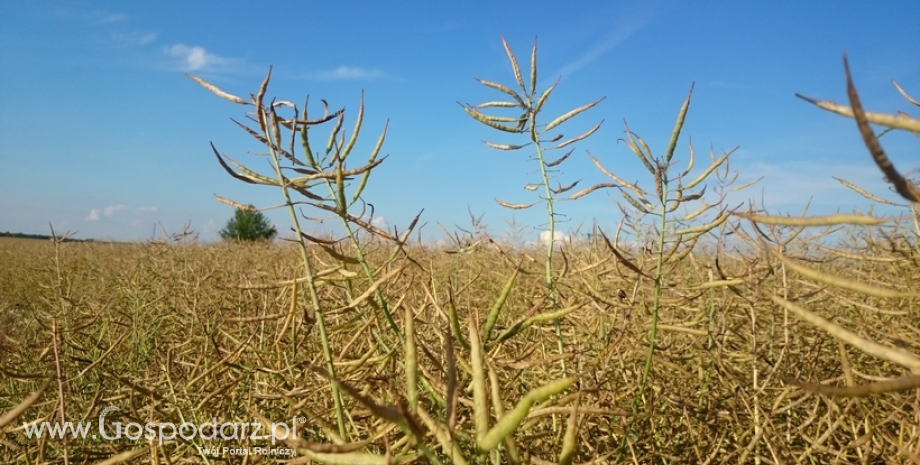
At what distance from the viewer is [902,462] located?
98 cm

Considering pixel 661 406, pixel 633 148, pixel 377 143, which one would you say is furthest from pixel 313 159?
pixel 661 406

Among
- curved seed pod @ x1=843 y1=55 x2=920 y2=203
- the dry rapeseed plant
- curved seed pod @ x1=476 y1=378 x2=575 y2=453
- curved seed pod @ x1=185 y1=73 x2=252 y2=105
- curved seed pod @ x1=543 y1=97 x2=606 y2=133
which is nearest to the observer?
curved seed pod @ x1=843 y1=55 x2=920 y2=203

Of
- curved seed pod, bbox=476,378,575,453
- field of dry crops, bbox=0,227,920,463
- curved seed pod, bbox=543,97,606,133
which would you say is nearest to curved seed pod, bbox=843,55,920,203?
curved seed pod, bbox=476,378,575,453

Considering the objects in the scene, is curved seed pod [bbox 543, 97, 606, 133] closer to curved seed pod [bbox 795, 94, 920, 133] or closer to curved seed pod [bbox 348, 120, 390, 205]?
curved seed pod [bbox 348, 120, 390, 205]

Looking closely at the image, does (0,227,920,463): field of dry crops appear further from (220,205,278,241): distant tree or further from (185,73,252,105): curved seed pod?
(220,205,278,241): distant tree

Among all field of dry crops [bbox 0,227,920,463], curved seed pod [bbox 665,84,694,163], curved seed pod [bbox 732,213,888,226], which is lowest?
field of dry crops [bbox 0,227,920,463]

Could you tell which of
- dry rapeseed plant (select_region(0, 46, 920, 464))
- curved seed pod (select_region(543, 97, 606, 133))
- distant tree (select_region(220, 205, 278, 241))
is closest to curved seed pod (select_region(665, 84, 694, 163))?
dry rapeseed plant (select_region(0, 46, 920, 464))

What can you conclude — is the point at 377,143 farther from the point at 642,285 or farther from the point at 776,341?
→ the point at 776,341

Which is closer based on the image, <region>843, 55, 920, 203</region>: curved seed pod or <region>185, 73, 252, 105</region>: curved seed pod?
<region>843, 55, 920, 203</region>: curved seed pod

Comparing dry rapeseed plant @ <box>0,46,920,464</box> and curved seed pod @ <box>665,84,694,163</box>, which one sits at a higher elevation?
curved seed pod @ <box>665,84,694,163</box>

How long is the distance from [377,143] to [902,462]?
969 millimetres

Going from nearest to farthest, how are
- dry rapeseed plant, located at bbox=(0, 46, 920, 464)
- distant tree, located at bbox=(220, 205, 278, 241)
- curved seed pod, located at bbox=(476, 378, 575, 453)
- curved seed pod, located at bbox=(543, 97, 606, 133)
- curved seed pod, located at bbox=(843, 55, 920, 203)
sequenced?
curved seed pod, located at bbox=(843, 55, 920, 203) → curved seed pod, located at bbox=(476, 378, 575, 453) → dry rapeseed plant, located at bbox=(0, 46, 920, 464) → curved seed pod, located at bbox=(543, 97, 606, 133) → distant tree, located at bbox=(220, 205, 278, 241)

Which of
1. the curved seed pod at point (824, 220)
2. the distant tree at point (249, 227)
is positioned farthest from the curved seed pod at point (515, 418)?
the distant tree at point (249, 227)

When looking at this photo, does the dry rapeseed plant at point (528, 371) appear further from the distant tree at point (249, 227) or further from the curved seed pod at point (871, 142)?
the distant tree at point (249, 227)
